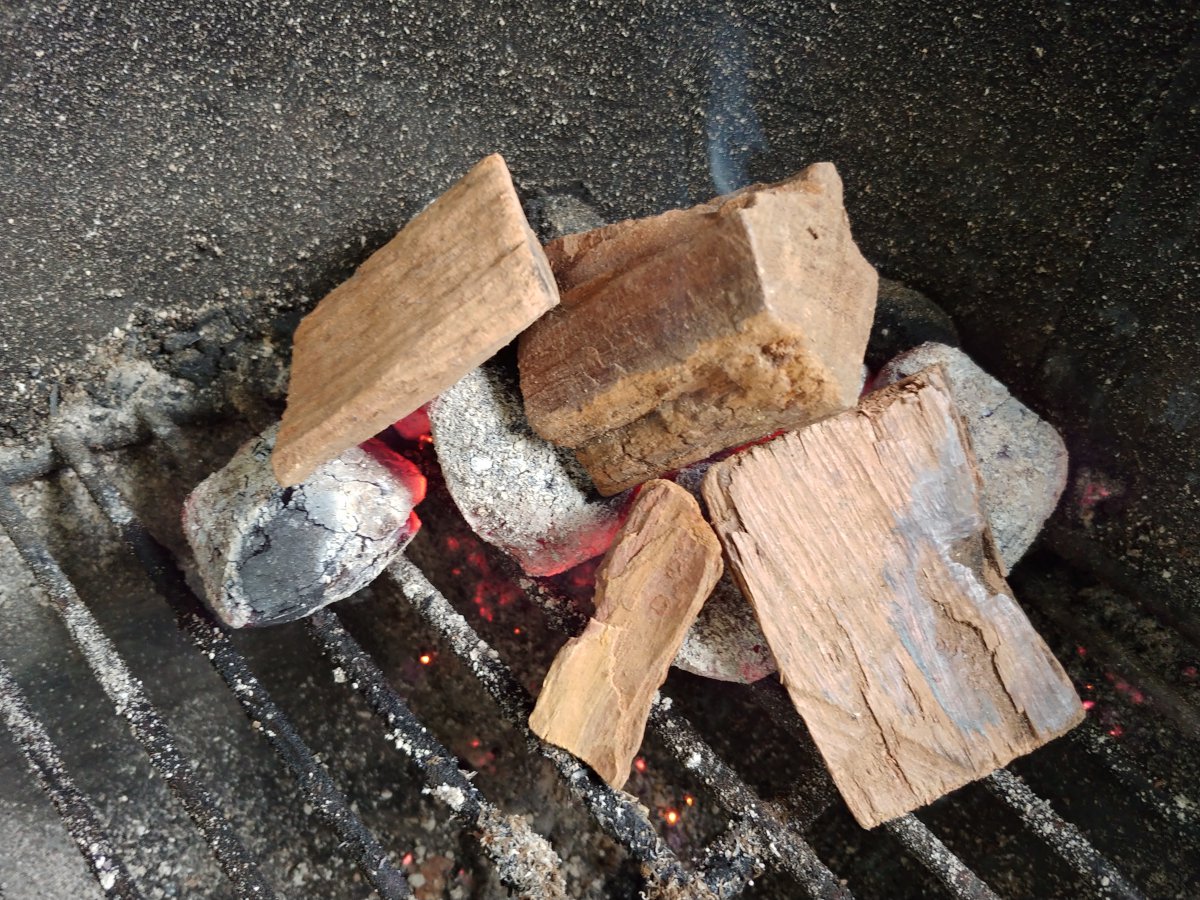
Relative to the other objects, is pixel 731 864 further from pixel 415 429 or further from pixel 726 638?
pixel 415 429

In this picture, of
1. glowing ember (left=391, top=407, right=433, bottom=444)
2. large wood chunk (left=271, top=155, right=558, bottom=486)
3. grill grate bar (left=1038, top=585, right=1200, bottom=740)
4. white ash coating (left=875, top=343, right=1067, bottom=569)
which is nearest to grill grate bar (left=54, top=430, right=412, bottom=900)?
large wood chunk (left=271, top=155, right=558, bottom=486)

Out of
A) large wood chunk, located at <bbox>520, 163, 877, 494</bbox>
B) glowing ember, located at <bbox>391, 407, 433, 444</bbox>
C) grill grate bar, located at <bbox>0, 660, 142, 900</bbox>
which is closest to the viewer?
large wood chunk, located at <bbox>520, 163, 877, 494</bbox>

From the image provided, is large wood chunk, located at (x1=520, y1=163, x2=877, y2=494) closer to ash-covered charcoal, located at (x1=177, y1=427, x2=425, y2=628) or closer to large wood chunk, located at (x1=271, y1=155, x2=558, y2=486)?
large wood chunk, located at (x1=271, y1=155, x2=558, y2=486)

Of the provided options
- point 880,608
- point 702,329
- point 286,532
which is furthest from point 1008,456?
point 286,532

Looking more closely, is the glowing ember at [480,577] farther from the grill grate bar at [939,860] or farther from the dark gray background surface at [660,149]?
the grill grate bar at [939,860]

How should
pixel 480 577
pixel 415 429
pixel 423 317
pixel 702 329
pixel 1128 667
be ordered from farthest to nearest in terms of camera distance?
1. pixel 480 577
2. pixel 415 429
3. pixel 1128 667
4. pixel 423 317
5. pixel 702 329

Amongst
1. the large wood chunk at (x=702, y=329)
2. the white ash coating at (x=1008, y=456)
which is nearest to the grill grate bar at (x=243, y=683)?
the large wood chunk at (x=702, y=329)
